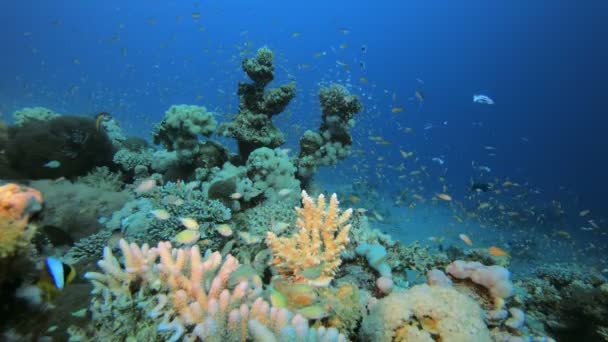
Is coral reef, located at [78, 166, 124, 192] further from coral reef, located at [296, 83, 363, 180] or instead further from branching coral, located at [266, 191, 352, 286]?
branching coral, located at [266, 191, 352, 286]

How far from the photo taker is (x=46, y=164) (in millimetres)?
7406

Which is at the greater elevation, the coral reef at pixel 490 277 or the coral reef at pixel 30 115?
the coral reef at pixel 30 115

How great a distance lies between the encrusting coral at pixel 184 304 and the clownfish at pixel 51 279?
1.70 ft

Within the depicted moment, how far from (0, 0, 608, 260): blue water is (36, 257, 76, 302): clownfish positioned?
26.5 metres

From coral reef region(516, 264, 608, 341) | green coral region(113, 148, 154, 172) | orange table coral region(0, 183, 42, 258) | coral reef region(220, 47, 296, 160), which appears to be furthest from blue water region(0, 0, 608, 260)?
orange table coral region(0, 183, 42, 258)

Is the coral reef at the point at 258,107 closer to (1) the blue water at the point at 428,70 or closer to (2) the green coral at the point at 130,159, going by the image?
(2) the green coral at the point at 130,159

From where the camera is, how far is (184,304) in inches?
113

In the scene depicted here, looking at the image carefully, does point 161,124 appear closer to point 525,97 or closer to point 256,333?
point 256,333

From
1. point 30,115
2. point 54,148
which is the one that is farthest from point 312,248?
point 30,115

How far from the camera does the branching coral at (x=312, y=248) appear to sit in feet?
13.1

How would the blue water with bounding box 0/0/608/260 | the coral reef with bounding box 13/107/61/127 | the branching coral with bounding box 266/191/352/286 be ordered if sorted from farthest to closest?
the blue water with bounding box 0/0/608/260 < the coral reef with bounding box 13/107/61/127 < the branching coral with bounding box 266/191/352/286

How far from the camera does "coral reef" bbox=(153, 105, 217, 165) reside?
8188 mm

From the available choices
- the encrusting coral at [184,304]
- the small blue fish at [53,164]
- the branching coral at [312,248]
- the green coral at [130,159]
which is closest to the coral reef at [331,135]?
the green coral at [130,159]

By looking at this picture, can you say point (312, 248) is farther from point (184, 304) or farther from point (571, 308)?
point (571, 308)
